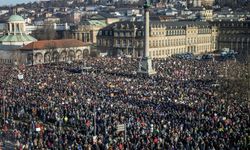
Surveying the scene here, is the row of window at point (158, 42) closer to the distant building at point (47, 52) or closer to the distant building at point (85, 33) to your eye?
the distant building at point (85, 33)

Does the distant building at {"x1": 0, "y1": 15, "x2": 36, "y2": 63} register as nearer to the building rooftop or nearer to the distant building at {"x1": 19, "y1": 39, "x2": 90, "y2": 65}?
the building rooftop

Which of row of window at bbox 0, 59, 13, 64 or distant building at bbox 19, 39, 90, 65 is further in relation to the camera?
row of window at bbox 0, 59, 13, 64

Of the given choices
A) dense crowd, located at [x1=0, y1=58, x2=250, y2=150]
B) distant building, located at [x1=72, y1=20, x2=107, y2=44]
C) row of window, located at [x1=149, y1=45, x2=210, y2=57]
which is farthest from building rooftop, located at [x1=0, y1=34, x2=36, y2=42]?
dense crowd, located at [x1=0, y1=58, x2=250, y2=150]

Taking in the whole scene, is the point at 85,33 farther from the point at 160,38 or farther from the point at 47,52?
the point at 47,52

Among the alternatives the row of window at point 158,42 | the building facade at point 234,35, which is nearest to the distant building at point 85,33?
the row of window at point 158,42

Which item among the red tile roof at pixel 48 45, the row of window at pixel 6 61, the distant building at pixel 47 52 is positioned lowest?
the row of window at pixel 6 61
